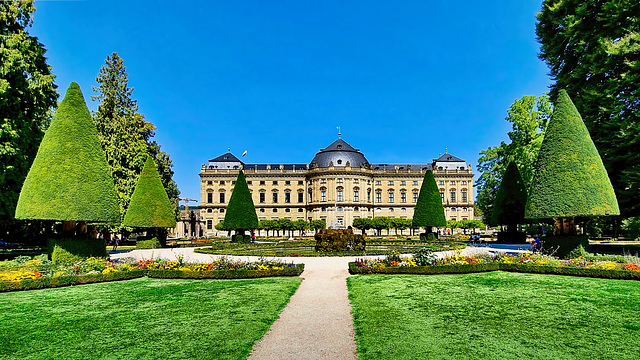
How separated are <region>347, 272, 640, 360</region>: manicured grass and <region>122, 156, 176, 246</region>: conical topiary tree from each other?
17.4 meters

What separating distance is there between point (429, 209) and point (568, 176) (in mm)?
14668

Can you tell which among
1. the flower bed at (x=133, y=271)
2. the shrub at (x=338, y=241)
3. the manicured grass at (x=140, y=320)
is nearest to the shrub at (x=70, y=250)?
the flower bed at (x=133, y=271)

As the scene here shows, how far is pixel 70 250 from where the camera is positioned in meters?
12.1

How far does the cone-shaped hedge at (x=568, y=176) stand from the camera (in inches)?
468

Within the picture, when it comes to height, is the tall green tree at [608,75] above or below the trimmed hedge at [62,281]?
above

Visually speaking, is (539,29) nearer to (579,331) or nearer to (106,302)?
(579,331)

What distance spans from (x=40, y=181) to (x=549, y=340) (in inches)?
573

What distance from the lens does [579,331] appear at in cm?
523

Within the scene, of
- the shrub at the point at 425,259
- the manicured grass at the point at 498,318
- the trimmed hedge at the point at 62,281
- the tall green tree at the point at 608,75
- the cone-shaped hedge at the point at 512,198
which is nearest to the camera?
the manicured grass at the point at 498,318

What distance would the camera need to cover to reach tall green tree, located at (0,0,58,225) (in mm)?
14578

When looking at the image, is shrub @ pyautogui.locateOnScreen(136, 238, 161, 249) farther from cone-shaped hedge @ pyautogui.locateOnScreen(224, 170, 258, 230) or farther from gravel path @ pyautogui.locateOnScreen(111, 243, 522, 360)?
gravel path @ pyautogui.locateOnScreen(111, 243, 522, 360)

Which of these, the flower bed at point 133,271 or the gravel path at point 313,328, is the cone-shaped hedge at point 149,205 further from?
the gravel path at point 313,328

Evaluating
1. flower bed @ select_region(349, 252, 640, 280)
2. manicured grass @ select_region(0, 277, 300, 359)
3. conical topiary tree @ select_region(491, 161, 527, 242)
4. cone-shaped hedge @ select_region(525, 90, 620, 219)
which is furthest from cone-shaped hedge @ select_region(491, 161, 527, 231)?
manicured grass @ select_region(0, 277, 300, 359)

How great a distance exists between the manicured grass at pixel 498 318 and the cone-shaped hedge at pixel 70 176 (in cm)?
948
